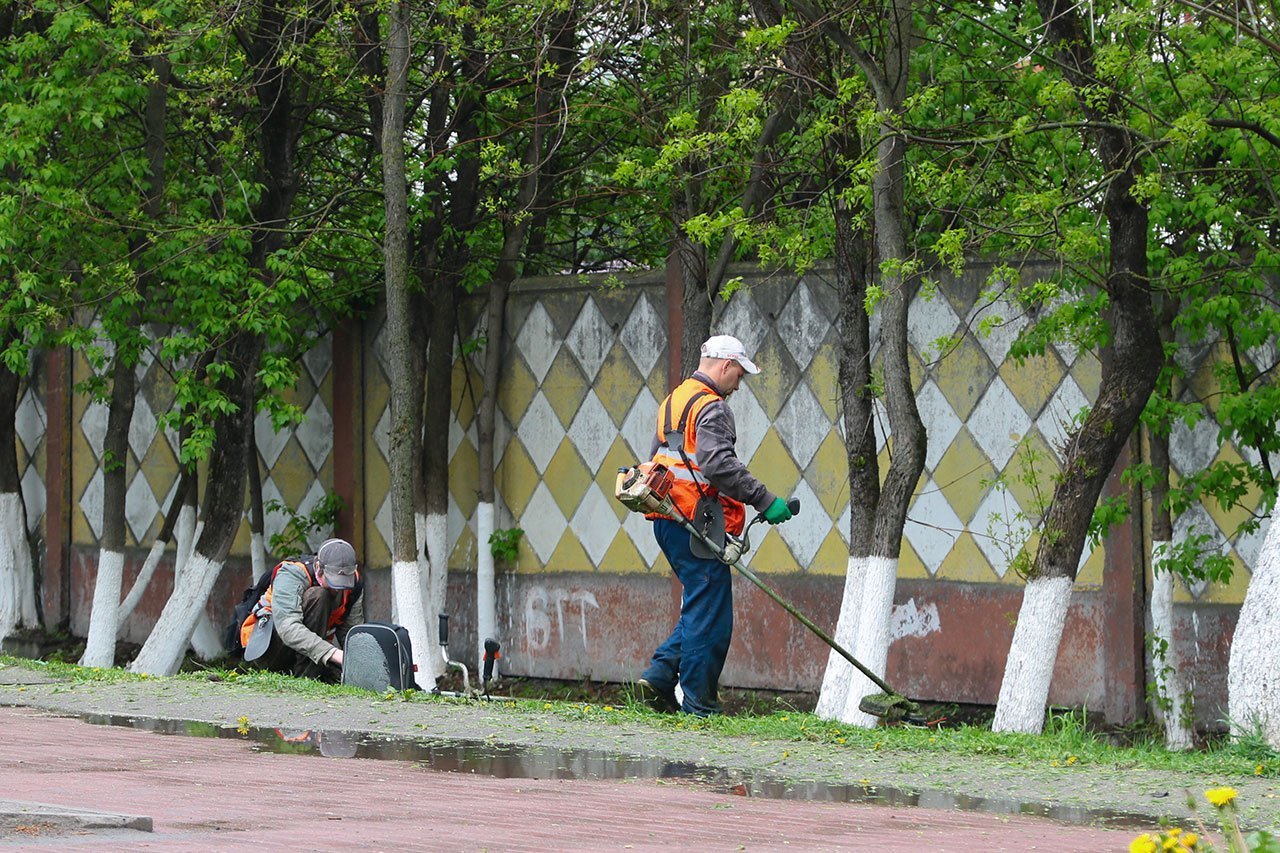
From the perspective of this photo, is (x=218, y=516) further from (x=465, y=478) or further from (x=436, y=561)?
(x=465, y=478)

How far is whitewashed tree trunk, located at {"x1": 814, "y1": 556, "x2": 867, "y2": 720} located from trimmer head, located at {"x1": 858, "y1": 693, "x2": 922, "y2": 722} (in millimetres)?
988

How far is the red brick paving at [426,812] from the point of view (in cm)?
482

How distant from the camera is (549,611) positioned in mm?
13445

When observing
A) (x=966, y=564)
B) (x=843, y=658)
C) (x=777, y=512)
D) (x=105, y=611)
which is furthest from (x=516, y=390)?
(x=777, y=512)

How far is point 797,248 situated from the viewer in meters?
10.0

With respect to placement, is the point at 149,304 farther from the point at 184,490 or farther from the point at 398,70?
the point at 398,70

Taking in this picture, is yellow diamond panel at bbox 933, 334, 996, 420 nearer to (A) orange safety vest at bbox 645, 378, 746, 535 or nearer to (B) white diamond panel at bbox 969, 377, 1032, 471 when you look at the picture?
(B) white diamond panel at bbox 969, 377, 1032, 471

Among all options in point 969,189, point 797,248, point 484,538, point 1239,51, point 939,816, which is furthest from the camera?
point 484,538

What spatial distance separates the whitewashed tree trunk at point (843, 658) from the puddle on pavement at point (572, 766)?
8.91 feet

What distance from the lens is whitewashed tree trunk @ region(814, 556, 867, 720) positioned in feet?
32.8

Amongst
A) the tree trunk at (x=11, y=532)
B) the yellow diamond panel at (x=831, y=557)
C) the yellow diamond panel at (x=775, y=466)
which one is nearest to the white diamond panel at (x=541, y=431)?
the yellow diamond panel at (x=775, y=466)

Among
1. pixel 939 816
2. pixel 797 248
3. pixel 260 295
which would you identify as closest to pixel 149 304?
pixel 260 295

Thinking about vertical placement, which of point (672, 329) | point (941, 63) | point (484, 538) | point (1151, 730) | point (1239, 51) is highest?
point (941, 63)

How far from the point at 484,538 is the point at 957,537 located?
400 centimetres
